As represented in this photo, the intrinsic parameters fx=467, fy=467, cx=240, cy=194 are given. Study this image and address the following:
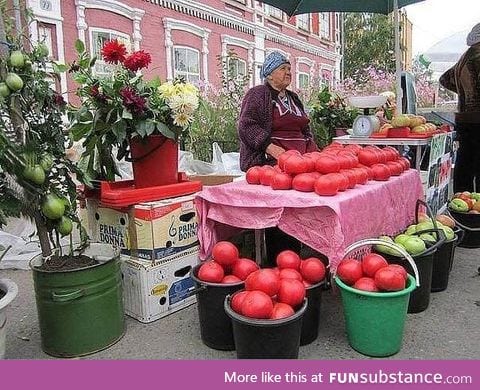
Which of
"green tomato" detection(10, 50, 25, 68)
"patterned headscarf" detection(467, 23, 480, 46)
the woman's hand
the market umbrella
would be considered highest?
the market umbrella

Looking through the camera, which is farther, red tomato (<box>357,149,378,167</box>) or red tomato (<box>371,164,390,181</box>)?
red tomato (<box>357,149,378,167</box>)

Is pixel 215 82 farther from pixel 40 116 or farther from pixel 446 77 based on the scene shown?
pixel 40 116

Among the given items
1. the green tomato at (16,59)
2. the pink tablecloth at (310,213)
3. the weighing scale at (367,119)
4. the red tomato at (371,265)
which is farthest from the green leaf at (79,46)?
the weighing scale at (367,119)

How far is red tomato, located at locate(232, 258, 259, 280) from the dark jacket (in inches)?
134

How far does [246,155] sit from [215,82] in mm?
8135

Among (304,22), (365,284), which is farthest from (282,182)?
(304,22)

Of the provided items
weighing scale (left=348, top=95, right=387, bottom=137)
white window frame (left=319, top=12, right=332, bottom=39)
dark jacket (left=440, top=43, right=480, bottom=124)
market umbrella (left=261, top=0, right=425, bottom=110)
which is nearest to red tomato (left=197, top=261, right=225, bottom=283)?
weighing scale (left=348, top=95, right=387, bottom=137)

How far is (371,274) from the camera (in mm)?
2426

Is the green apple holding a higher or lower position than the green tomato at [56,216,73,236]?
lower

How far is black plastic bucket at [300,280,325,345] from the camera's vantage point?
2.51 meters

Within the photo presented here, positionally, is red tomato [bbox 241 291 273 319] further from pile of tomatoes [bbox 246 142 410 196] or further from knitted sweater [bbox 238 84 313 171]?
knitted sweater [bbox 238 84 313 171]

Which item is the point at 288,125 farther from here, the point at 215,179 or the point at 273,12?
the point at 273,12

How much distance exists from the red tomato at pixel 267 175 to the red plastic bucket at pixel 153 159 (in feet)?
2.03

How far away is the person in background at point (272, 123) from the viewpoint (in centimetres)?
353
